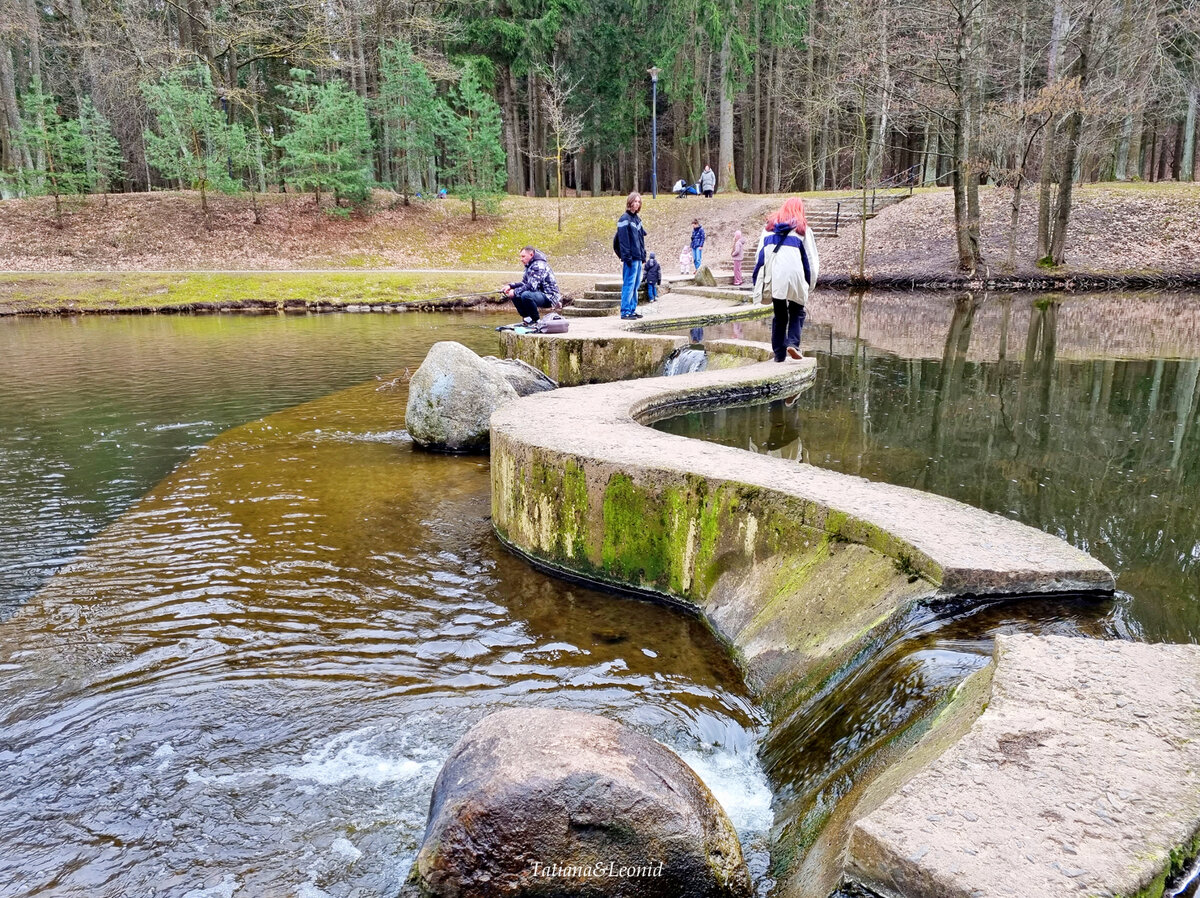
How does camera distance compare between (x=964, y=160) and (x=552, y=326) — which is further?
(x=964, y=160)

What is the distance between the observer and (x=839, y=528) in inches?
192

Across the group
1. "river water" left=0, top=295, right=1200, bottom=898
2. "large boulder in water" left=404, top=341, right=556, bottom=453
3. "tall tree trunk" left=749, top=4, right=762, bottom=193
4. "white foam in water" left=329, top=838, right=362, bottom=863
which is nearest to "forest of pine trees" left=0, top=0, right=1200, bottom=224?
"tall tree trunk" left=749, top=4, right=762, bottom=193

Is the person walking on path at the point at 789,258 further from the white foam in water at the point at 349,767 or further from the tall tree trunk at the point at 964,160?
the tall tree trunk at the point at 964,160

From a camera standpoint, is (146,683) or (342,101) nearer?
(146,683)

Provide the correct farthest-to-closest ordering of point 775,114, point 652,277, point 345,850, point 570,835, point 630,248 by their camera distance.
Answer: point 775,114 → point 652,277 → point 630,248 → point 345,850 → point 570,835

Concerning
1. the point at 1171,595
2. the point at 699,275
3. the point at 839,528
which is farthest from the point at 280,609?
the point at 699,275

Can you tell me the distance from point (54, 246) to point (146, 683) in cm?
3352

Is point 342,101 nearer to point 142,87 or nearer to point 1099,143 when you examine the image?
point 142,87

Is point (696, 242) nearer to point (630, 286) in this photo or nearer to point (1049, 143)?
point (1049, 143)

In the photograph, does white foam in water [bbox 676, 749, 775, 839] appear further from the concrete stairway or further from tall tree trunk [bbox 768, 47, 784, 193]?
tall tree trunk [bbox 768, 47, 784, 193]

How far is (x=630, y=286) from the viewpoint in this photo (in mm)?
15047

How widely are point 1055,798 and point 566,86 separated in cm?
4331

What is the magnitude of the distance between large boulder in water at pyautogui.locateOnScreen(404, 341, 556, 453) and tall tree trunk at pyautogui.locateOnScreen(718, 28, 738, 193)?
31.8 meters

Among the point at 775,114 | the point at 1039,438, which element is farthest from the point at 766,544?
the point at 775,114
